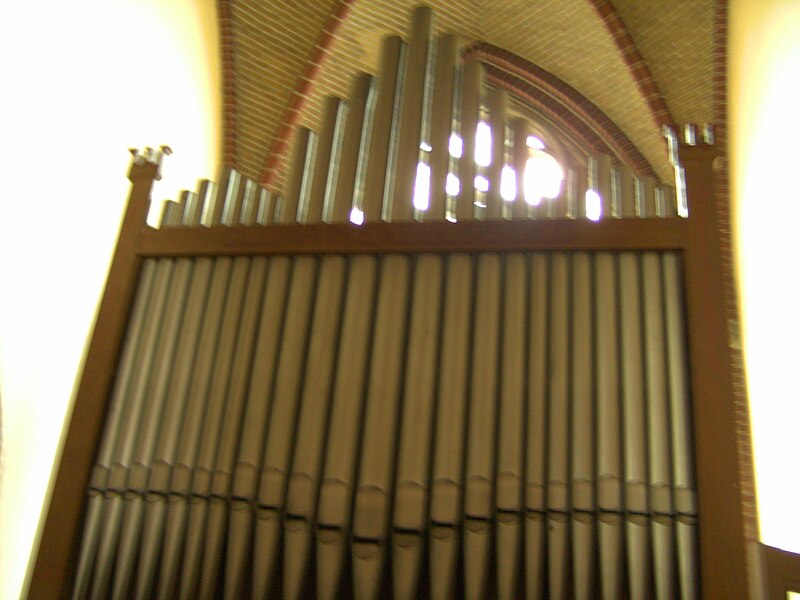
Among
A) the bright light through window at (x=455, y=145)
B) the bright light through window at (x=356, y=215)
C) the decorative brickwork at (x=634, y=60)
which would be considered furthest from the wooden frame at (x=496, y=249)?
the decorative brickwork at (x=634, y=60)

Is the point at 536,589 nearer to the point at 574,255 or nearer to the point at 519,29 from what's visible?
the point at 574,255

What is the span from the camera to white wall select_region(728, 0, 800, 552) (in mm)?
5000

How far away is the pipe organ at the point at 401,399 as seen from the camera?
3.59 metres

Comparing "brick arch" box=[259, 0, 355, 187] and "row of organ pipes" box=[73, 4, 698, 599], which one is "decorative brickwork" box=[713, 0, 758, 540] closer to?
"row of organ pipes" box=[73, 4, 698, 599]

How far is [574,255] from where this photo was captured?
4.19 metres

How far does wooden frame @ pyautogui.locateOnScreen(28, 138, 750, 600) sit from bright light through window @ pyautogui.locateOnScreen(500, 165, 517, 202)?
41 centimetres

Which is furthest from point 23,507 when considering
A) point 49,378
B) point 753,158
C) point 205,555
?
point 753,158

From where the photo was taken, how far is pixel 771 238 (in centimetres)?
546

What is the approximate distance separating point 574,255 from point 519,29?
5.68 m

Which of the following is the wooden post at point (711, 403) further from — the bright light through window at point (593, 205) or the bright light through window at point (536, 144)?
the bright light through window at point (536, 144)

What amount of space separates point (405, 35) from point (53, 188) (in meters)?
4.62

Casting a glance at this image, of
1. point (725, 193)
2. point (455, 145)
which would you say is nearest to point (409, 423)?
point (455, 145)

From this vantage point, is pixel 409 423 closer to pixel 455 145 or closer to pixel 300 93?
pixel 455 145

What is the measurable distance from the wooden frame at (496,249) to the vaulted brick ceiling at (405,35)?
3665 mm
